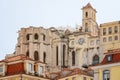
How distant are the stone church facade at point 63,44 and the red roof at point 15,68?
5605 centimetres

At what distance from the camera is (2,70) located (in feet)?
269

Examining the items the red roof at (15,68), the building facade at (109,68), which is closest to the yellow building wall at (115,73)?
the building facade at (109,68)

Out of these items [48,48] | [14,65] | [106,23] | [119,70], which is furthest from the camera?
[48,48]

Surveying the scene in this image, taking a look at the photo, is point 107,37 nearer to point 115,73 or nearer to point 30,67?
point 30,67

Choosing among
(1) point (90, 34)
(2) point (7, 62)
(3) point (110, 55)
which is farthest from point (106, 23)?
(3) point (110, 55)

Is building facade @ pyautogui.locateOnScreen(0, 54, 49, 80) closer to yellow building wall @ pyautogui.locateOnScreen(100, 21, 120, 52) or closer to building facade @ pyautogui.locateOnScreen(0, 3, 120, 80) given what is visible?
yellow building wall @ pyautogui.locateOnScreen(100, 21, 120, 52)

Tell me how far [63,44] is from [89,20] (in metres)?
9.31

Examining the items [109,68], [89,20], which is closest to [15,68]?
[109,68]

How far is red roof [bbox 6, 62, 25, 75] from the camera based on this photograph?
79.9m

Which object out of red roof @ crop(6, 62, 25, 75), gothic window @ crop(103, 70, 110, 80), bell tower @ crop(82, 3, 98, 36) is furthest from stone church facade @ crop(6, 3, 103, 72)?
gothic window @ crop(103, 70, 110, 80)

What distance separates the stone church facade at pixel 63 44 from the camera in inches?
5443

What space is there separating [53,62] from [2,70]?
6158 cm

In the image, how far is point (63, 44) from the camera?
145m

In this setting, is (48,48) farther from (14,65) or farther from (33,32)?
(14,65)
